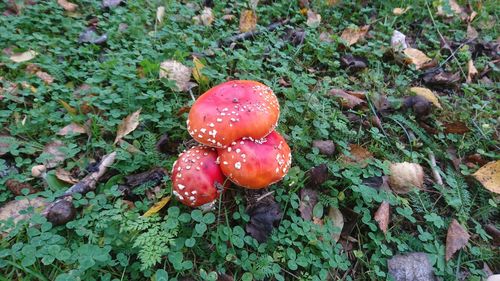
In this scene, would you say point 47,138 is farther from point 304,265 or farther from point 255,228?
point 304,265

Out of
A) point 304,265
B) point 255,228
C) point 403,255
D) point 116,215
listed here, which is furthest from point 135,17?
point 403,255

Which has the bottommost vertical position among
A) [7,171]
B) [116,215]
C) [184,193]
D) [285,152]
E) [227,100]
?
[7,171]

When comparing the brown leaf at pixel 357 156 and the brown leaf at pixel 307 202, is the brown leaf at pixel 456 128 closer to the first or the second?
the brown leaf at pixel 357 156

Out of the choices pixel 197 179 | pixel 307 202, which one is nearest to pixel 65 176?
pixel 197 179

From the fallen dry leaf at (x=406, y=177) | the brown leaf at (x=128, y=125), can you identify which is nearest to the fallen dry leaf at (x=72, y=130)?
the brown leaf at (x=128, y=125)

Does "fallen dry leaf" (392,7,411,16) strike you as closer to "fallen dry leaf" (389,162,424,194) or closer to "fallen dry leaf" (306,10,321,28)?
"fallen dry leaf" (306,10,321,28)

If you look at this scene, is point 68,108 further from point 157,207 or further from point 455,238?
point 455,238

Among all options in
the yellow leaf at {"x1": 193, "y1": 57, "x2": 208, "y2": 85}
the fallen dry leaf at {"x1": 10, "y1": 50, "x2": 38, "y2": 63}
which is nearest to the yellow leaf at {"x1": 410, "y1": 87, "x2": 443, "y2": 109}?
the yellow leaf at {"x1": 193, "y1": 57, "x2": 208, "y2": 85}
